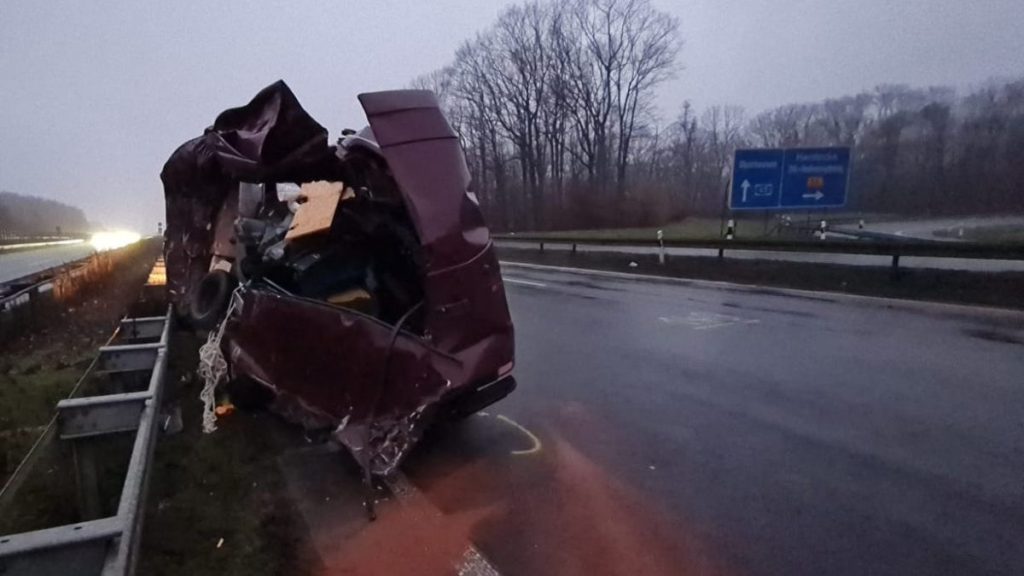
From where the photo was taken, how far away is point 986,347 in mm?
8102

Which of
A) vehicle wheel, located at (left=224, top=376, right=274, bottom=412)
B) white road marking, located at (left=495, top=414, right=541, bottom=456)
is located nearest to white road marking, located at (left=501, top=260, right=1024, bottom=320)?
white road marking, located at (left=495, top=414, right=541, bottom=456)

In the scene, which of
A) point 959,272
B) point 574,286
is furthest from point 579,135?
point 959,272

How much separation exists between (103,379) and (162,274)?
6.42m

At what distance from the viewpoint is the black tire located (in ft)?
19.2

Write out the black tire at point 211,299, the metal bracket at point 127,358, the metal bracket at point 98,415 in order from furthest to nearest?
the black tire at point 211,299 < the metal bracket at point 127,358 < the metal bracket at point 98,415

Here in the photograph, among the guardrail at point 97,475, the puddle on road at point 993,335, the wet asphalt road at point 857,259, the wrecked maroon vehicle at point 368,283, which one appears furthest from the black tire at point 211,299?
the wet asphalt road at point 857,259

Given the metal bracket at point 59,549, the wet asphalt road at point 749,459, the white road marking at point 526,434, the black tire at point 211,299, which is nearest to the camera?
the metal bracket at point 59,549

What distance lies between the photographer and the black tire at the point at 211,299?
5.87m

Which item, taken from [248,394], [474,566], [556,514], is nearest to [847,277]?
[556,514]

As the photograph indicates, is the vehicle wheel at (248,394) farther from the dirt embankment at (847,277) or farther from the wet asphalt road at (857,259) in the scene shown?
the wet asphalt road at (857,259)

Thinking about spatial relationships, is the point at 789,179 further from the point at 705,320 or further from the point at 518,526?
the point at 518,526

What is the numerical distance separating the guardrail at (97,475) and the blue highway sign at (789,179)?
58.8 ft

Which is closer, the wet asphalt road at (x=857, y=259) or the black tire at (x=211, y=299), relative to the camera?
the black tire at (x=211, y=299)

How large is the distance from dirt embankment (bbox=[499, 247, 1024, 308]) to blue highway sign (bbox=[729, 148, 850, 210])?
2.66 metres
